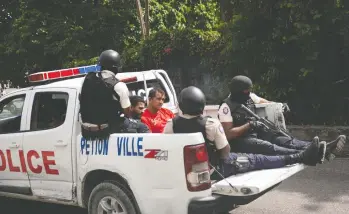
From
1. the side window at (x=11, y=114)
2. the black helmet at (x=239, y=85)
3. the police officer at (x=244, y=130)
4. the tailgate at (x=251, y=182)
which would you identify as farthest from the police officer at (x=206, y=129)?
the side window at (x=11, y=114)

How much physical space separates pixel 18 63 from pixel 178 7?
8.06 meters

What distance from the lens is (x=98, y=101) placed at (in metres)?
4.07

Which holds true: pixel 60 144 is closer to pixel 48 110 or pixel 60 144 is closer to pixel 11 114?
pixel 48 110

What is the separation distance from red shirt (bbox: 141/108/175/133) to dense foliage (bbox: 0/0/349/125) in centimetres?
440

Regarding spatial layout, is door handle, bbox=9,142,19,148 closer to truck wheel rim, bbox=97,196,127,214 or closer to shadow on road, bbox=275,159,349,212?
truck wheel rim, bbox=97,196,127,214

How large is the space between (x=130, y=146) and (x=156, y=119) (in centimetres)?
172

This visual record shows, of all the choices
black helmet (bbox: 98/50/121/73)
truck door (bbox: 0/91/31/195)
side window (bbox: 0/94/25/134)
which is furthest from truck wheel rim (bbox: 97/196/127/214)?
side window (bbox: 0/94/25/134)

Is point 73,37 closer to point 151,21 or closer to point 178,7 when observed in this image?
point 151,21

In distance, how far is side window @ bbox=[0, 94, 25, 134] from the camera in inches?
197

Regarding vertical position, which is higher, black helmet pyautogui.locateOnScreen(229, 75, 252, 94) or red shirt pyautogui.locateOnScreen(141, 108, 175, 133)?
black helmet pyautogui.locateOnScreen(229, 75, 252, 94)

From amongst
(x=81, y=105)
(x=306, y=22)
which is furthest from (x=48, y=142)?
(x=306, y=22)

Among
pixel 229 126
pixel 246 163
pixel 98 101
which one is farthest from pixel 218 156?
pixel 98 101

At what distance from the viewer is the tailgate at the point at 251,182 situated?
3.52m

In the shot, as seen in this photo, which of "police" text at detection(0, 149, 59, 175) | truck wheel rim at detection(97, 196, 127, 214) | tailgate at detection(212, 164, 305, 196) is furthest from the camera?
"police" text at detection(0, 149, 59, 175)
